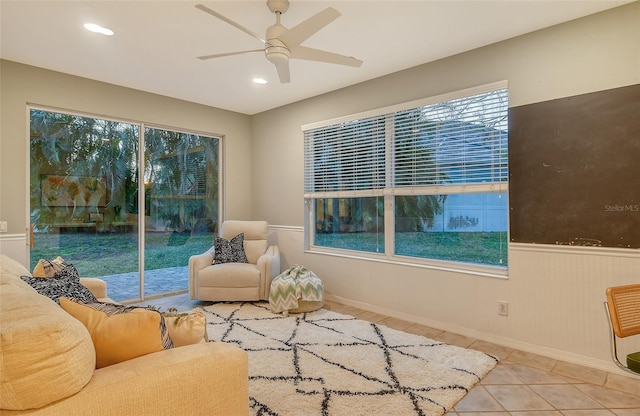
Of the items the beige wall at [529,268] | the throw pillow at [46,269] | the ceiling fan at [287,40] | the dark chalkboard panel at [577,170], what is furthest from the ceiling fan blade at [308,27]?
the throw pillow at [46,269]

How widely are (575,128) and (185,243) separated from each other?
4.62 m

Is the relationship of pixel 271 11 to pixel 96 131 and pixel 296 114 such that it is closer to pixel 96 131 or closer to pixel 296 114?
pixel 296 114

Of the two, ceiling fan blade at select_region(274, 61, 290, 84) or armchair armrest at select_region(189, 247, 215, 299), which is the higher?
ceiling fan blade at select_region(274, 61, 290, 84)

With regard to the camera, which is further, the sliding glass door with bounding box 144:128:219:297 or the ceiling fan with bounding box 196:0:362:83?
the sliding glass door with bounding box 144:128:219:297

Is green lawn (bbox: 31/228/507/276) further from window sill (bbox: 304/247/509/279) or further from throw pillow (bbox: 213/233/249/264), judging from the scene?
throw pillow (bbox: 213/233/249/264)

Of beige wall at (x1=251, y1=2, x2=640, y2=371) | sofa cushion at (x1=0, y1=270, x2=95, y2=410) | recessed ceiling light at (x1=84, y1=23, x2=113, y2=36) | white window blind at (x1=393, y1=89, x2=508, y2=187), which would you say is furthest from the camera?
white window blind at (x1=393, y1=89, x2=508, y2=187)

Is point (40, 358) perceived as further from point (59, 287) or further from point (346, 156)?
point (346, 156)

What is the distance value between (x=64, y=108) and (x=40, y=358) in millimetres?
3795

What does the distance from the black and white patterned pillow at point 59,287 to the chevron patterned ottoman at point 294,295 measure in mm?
1877

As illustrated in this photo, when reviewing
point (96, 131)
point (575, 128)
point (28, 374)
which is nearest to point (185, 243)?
point (96, 131)

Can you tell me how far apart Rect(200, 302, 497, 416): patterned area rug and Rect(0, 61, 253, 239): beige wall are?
7.46ft

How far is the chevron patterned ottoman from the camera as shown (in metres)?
3.74

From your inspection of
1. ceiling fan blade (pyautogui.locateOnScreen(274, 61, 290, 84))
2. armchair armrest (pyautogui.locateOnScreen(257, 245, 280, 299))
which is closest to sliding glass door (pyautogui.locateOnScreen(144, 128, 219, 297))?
armchair armrest (pyautogui.locateOnScreen(257, 245, 280, 299))

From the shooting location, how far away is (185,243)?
495 centimetres
